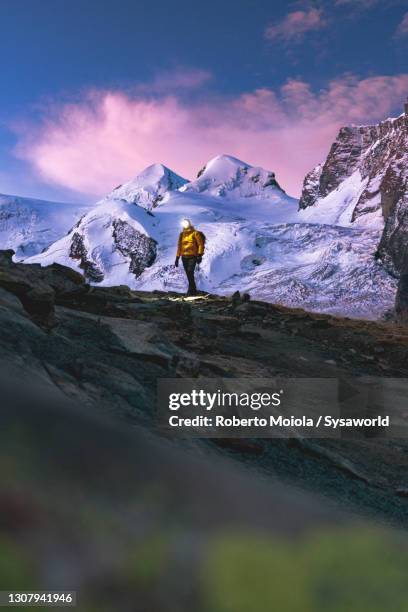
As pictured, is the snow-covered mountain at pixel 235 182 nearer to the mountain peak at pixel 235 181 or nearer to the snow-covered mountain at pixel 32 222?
the mountain peak at pixel 235 181

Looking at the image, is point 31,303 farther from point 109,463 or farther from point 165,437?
point 109,463

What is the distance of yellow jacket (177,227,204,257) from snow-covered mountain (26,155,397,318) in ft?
37.3

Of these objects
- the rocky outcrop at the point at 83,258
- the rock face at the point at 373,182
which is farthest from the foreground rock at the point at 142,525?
the rocky outcrop at the point at 83,258

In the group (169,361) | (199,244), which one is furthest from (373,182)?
(169,361)

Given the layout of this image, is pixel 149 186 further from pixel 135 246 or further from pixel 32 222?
pixel 135 246

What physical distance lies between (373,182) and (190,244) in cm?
5985

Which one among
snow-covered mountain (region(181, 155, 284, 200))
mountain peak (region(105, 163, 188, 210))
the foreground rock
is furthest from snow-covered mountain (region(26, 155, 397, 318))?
mountain peak (region(105, 163, 188, 210))

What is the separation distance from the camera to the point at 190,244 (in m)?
15.6

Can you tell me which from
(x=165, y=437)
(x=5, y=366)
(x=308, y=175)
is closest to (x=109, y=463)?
(x=5, y=366)

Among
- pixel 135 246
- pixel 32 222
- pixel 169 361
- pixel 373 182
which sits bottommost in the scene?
pixel 169 361

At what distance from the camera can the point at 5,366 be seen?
238 centimetres

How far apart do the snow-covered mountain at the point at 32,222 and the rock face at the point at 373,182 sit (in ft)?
151

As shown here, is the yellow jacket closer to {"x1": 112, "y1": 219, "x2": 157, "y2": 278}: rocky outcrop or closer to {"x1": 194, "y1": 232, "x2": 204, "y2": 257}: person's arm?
{"x1": 194, "y1": 232, "x2": 204, "y2": 257}: person's arm

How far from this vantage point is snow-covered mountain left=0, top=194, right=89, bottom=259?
90688mm
